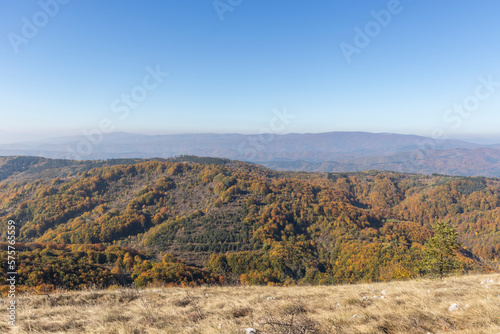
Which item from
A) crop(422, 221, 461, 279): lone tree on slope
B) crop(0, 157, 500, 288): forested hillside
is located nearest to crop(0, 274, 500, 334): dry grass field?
crop(422, 221, 461, 279): lone tree on slope

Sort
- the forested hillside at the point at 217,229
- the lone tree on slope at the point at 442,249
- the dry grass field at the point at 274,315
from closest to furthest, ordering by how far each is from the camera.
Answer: the dry grass field at the point at 274,315, the lone tree on slope at the point at 442,249, the forested hillside at the point at 217,229

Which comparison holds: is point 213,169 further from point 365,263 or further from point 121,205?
point 365,263

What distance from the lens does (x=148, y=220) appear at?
145 m

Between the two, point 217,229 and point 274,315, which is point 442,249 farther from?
point 217,229

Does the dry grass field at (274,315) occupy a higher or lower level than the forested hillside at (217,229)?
higher

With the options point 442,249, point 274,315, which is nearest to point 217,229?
point 442,249

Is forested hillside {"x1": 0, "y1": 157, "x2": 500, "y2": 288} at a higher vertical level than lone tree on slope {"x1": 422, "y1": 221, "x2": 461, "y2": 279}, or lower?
lower

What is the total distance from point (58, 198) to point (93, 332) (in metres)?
209

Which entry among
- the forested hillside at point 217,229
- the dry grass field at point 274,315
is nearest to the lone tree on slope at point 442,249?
the dry grass field at point 274,315

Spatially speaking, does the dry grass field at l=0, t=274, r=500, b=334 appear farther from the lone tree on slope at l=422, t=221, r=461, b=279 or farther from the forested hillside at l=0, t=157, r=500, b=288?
the forested hillside at l=0, t=157, r=500, b=288

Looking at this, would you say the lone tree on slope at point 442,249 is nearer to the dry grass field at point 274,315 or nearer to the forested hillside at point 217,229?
the dry grass field at point 274,315

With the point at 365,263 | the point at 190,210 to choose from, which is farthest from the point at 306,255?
the point at 190,210

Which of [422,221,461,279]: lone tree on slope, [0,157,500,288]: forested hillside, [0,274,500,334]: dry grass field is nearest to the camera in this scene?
[0,274,500,334]: dry grass field

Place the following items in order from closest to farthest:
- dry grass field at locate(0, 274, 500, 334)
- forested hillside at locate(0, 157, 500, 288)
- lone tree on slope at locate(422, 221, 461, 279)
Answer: dry grass field at locate(0, 274, 500, 334)
lone tree on slope at locate(422, 221, 461, 279)
forested hillside at locate(0, 157, 500, 288)
